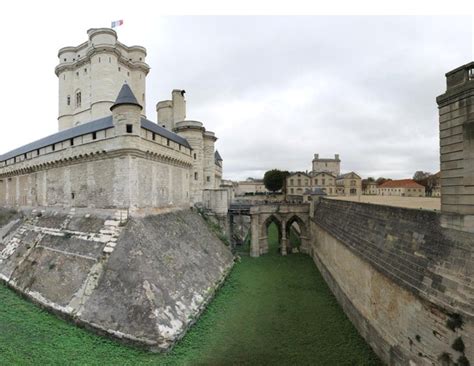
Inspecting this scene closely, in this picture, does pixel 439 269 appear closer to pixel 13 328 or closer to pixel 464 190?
pixel 464 190

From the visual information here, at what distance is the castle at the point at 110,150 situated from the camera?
15617 millimetres

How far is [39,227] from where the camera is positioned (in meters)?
19.0

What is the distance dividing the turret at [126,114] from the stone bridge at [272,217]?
44.6ft

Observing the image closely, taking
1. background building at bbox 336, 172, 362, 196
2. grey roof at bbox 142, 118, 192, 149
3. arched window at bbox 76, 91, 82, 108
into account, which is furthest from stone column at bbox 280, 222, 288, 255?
A: background building at bbox 336, 172, 362, 196

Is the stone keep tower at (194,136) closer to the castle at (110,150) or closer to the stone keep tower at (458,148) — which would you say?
the castle at (110,150)

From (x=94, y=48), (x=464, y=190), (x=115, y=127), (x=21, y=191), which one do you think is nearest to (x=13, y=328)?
(x=115, y=127)

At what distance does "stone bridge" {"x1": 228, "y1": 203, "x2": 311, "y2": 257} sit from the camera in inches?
952

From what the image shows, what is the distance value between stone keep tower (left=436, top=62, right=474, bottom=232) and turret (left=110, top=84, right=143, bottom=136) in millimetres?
15174

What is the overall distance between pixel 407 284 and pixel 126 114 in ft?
54.1

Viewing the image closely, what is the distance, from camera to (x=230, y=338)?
10414mm

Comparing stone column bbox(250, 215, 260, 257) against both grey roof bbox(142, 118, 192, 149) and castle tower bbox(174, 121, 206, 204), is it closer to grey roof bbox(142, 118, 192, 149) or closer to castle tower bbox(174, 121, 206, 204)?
castle tower bbox(174, 121, 206, 204)

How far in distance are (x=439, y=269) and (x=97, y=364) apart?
38.3ft

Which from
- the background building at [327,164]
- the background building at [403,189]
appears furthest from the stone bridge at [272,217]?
the background building at [327,164]

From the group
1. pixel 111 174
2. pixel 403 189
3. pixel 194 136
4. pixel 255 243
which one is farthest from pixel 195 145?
pixel 403 189
